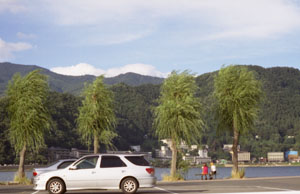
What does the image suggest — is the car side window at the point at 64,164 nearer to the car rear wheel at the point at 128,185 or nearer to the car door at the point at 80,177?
the car door at the point at 80,177

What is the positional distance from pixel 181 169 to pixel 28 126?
531 inches

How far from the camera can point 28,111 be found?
38.1 m

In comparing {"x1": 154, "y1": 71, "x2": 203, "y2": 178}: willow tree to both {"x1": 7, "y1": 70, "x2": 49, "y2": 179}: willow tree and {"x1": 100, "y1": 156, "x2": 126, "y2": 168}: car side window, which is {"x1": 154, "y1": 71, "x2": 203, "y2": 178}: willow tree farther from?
{"x1": 100, "y1": 156, "x2": 126, "y2": 168}: car side window

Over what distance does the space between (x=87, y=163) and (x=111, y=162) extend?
1.05 m

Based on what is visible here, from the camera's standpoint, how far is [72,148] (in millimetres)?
170875

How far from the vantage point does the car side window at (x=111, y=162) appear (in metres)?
21.1

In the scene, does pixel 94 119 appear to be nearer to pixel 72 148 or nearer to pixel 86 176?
pixel 86 176

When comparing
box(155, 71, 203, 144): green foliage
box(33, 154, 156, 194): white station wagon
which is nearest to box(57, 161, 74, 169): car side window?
box(33, 154, 156, 194): white station wagon

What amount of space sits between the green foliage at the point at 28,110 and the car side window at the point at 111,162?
58.0ft

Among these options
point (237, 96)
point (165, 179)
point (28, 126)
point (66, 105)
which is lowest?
point (165, 179)

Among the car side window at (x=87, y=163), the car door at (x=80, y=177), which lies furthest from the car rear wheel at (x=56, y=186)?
the car side window at (x=87, y=163)

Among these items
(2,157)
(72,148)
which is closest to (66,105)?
(72,148)

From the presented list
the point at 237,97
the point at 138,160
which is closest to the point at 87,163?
the point at 138,160

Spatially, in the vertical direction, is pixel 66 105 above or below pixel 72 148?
above
